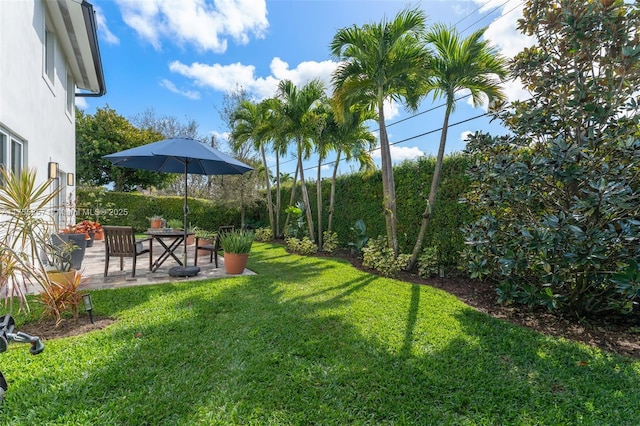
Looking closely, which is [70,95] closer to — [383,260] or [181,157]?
[181,157]

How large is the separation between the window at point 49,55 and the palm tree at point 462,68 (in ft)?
28.5

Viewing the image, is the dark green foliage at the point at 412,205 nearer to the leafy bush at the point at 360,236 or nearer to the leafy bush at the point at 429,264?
the leafy bush at the point at 360,236

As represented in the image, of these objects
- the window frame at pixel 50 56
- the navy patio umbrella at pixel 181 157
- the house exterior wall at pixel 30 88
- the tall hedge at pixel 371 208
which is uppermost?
the window frame at pixel 50 56

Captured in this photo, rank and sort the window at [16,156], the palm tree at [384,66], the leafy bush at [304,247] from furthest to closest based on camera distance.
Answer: the leafy bush at [304,247]
the palm tree at [384,66]
the window at [16,156]

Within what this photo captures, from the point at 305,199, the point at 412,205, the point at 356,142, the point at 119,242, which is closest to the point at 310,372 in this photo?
the point at 119,242

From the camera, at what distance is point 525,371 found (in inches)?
115

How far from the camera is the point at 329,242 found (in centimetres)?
1048

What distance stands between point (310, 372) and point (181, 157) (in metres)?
4.83

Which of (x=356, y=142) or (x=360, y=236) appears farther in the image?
(x=356, y=142)

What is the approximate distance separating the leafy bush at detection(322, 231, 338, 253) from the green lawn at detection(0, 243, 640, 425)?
5793mm

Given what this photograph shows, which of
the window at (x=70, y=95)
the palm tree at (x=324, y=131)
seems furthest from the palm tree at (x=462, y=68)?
the window at (x=70, y=95)

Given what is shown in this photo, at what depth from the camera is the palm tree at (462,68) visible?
5.89 meters

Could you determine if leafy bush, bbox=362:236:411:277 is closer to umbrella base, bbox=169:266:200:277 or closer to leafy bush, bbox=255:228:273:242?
umbrella base, bbox=169:266:200:277

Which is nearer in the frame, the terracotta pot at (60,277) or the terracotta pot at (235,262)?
the terracotta pot at (60,277)
